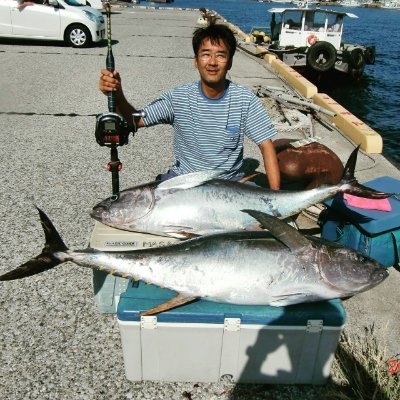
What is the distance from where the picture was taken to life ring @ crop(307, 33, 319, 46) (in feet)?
54.7

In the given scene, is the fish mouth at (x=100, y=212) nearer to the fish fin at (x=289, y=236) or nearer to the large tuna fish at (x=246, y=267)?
the large tuna fish at (x=246, y=267)

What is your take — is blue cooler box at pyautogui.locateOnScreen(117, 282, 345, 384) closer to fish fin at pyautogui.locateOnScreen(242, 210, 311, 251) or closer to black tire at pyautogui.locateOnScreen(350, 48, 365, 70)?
fish fin at pyautogui.locateOnScreen(242, 210, 311, 251)

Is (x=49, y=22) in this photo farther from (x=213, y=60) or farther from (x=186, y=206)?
(x=186, y=206)

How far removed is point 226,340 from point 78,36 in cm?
1377

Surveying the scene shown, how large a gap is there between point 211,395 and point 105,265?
1.04 metres

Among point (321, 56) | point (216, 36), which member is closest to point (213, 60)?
point (216, 36)

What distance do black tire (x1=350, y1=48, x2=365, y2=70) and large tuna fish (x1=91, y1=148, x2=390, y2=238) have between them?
15.5 m

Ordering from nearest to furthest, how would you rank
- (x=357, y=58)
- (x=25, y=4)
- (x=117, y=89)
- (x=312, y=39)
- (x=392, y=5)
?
(x=117, y=89) < (x=25, y=4) < (x=312, y=39) < (x=357, y=58) < (x=392, y=5)

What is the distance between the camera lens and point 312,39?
1677 cm

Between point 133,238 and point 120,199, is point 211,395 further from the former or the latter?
point 120,199

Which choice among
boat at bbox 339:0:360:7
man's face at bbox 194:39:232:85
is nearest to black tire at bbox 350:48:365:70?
man's face at bbox 194:39:232:85

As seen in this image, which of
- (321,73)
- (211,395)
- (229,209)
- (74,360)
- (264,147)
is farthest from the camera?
(321,73)

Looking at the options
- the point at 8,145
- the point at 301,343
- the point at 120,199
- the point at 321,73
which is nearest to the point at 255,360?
the point at 301,343

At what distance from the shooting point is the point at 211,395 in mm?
2549
